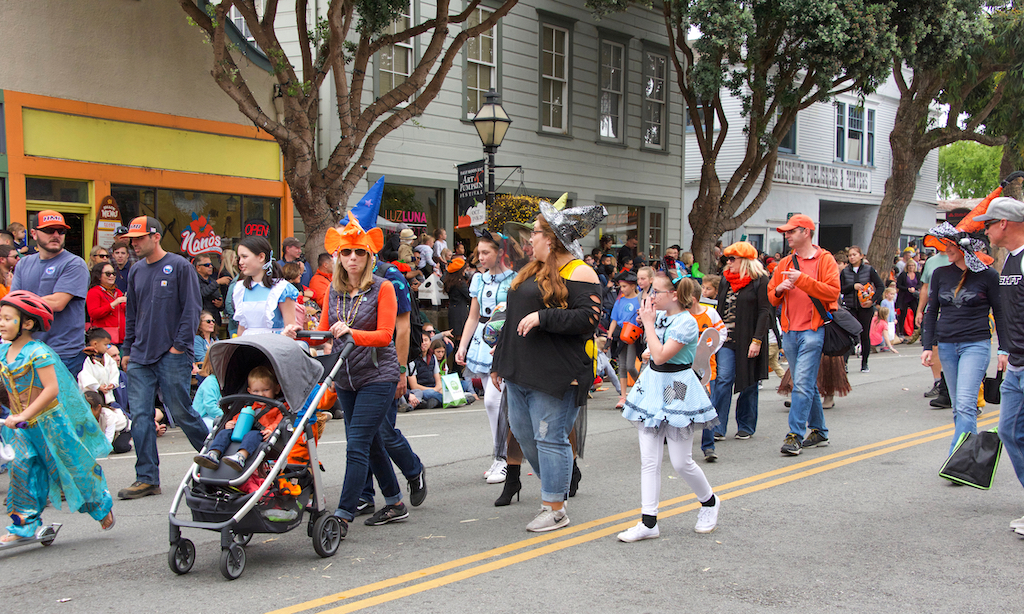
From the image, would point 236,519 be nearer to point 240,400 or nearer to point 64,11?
point 240,400

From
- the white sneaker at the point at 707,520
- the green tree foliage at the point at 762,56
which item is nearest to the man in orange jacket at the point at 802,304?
the white sneaker at the point at 707,520

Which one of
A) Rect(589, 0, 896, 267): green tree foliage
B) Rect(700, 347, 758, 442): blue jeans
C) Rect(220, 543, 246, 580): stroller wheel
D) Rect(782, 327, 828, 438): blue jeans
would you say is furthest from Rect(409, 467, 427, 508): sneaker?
Rect(589, 0, 896, 267): green tree foliage

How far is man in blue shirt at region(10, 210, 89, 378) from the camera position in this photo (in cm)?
668

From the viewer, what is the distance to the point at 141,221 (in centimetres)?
681

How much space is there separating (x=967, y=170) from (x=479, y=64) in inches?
1858

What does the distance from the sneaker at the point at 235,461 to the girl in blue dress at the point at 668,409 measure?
93.0 inches

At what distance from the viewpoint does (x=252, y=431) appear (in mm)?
5020

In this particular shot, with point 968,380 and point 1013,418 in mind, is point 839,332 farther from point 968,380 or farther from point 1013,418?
point 1013,418

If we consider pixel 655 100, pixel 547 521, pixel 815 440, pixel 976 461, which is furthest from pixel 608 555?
pixel 655 100

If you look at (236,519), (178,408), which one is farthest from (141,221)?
(236,519)

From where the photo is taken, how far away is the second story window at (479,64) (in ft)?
61.6

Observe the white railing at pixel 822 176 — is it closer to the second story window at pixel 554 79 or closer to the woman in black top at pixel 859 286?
the second story window at pixel 554 79

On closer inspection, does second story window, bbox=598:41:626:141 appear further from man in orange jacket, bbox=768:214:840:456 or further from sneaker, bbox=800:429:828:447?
sneaker, bbox=800:429:828:447

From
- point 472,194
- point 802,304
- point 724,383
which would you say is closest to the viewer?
point 802,304
